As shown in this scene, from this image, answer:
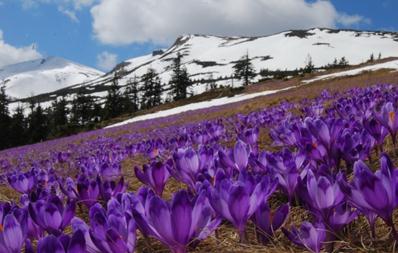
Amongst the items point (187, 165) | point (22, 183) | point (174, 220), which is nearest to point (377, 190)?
point (174, 220)

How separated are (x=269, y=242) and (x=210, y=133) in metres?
3.85

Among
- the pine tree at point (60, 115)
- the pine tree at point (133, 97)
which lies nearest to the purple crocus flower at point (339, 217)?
the pine tree at point (60, 115)

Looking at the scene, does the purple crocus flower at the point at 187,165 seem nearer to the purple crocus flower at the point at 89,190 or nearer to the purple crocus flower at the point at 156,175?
the purple crocus flower at the point at 156,175

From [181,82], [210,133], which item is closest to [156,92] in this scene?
[181,82]

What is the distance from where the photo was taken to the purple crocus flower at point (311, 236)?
5.09 ft

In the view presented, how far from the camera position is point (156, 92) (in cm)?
10925

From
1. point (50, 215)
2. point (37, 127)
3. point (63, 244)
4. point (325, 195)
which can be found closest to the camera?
point (63, 244)

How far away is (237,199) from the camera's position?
153 centimetres

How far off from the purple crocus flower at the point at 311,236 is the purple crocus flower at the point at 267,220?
100 millimetres

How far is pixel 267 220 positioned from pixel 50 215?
0.85 meters

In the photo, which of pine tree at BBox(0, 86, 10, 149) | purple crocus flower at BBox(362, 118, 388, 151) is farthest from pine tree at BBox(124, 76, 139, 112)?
purple crocus flower at BBox(362, 118, 388, 151)

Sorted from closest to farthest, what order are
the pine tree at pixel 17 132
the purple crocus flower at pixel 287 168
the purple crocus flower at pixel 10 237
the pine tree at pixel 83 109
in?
the purple crocus flower at pixel 10 237 → the purple crocus flower at pixel 287 168 → the pine tree at pixel 17 132 → the pine tree at pixel 83 109

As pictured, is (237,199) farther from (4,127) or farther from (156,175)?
(4,127)

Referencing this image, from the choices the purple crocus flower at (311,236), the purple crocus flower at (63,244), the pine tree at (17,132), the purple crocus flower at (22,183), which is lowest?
the pine tree at (17,132)
